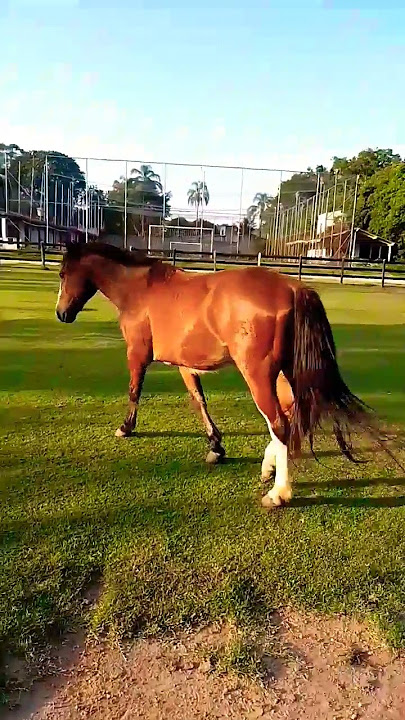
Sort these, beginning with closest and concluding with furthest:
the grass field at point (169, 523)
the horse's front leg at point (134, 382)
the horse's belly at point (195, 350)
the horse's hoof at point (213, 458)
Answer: the grass field at point (169, 523), the horse's belly at point (195, 350), the horse's hoof at point (213, 458), the horse's front leg at point (134, 382)

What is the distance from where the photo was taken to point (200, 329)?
12.4 feet

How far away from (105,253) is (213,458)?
1899 mm

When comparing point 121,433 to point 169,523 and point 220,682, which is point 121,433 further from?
point 220,682

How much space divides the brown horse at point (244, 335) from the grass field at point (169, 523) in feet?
1.02

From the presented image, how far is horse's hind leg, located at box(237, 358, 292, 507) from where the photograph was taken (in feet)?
11.2

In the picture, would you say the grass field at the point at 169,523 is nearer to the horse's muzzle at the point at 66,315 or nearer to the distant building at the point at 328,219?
the horse's muzzle at the point at 66,315

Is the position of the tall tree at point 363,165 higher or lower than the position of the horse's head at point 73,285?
higher

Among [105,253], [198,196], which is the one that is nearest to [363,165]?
[198,196]

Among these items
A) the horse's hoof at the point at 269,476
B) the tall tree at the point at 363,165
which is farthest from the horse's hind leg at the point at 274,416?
the tall tree at the point at 363,165

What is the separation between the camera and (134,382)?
4.42m

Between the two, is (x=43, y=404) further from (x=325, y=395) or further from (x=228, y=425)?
(x=325, y=395)

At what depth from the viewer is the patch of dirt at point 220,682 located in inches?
74.3

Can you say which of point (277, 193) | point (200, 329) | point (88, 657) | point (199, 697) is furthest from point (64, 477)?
point (277, 193)

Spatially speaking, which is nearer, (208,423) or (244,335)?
(244,335)
